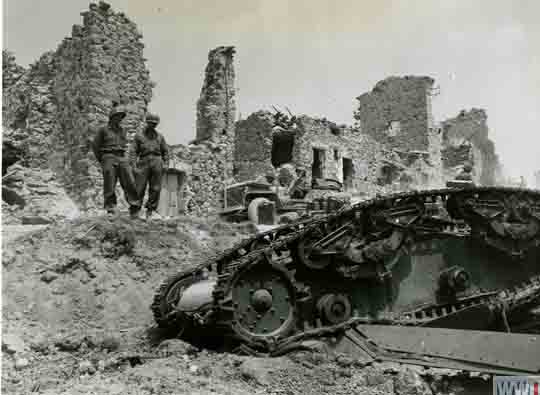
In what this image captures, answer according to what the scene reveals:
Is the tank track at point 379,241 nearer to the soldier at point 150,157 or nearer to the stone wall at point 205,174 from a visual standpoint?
the soldier at point 150,157

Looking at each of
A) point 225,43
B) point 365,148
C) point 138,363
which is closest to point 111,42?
point 225,43

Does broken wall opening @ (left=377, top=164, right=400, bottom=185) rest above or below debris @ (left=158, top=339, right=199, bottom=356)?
above

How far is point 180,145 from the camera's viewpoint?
63.9 feet

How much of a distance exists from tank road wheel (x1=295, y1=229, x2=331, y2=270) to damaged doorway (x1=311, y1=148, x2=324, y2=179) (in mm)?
21746

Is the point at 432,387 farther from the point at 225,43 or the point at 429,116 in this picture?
the point at 429,116

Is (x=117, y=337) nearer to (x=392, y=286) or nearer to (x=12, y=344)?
(x=12, y=344)

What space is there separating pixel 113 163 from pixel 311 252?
13.7 feet

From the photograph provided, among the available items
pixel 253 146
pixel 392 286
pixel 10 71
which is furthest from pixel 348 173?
pixel 392 286

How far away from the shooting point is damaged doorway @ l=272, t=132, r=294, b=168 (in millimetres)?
27891

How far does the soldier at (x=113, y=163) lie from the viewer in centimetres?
879

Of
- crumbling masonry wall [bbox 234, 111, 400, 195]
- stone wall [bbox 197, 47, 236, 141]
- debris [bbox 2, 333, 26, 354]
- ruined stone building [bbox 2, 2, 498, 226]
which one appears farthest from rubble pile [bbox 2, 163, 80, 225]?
crumbling masonry wall [bbox 234, 111, 400, 195]

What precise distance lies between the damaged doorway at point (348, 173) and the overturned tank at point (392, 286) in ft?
71.9

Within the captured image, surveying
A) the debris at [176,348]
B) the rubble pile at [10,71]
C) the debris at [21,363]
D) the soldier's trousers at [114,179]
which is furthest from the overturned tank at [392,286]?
the rubble pile at [10,71]

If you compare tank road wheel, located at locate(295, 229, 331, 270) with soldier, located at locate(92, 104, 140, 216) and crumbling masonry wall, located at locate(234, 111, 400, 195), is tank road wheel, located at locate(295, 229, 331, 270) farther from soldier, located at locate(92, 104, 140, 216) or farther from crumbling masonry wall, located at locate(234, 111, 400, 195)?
crumbling masonry wall, located at locate(234, 111, 400, 195)
